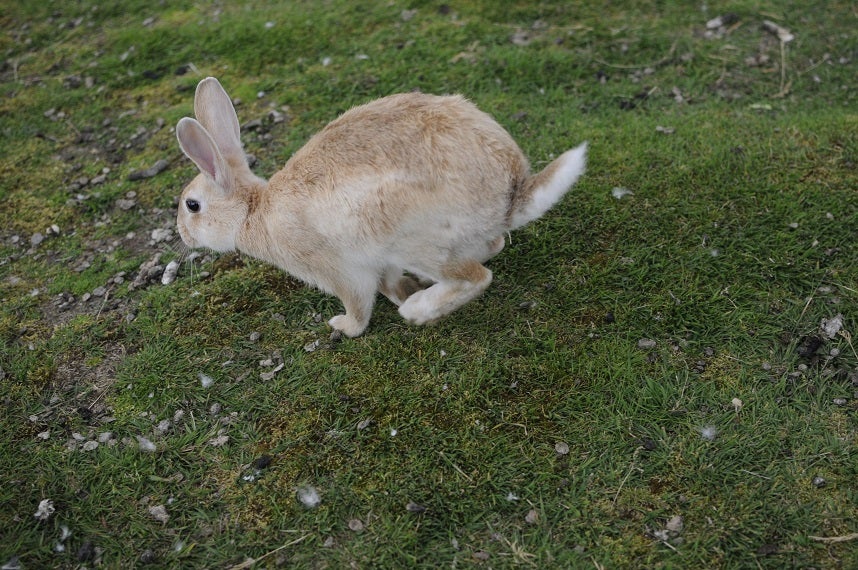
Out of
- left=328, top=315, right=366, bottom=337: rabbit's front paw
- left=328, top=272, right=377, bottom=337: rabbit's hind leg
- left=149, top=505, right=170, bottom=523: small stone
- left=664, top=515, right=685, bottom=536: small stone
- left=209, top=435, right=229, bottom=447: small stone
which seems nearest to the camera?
left=664, top=515, right=685, bottom=536: small stone

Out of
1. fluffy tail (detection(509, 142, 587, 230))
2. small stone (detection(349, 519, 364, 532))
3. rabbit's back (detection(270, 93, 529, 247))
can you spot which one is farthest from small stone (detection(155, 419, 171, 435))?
fluffy tail (detection(509, 142, 587, 230))

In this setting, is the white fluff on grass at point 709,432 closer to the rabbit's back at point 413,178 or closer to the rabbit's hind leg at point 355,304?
the rabbit's back at point 413,178

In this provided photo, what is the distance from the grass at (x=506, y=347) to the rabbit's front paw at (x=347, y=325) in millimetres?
99

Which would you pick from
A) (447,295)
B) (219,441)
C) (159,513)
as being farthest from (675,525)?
(159,513)

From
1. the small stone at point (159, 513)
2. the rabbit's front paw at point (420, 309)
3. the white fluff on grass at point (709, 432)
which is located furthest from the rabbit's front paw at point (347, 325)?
the white fluff on grass at point (709, 432)

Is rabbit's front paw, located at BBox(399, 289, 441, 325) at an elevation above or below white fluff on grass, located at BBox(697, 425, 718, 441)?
above

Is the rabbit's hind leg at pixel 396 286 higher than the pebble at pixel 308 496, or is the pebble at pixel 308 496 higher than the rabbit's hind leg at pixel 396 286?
the rabbit's hind leg at pixel 396 286

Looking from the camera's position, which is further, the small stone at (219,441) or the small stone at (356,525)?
the small stone at (219,441)

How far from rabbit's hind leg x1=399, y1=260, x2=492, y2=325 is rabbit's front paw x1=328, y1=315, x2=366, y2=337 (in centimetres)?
24

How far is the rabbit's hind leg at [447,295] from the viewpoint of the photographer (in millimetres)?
3483

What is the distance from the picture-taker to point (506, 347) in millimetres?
Result: 3525

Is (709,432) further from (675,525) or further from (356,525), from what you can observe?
(356,525)

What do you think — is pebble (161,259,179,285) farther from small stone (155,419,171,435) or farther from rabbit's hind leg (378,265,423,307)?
rabbit's hind leg (378,265,423,307)

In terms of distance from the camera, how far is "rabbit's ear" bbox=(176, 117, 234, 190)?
3256 millimetres
